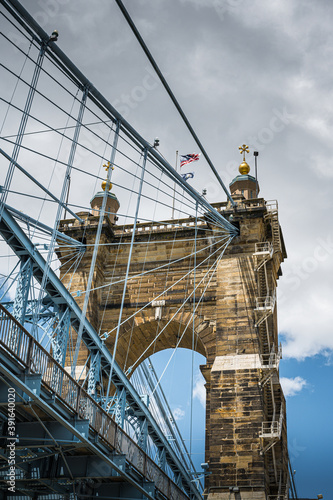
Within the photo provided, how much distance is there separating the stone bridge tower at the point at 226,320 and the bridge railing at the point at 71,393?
4628 millimetres

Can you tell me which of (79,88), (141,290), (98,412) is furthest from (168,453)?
(79,88)

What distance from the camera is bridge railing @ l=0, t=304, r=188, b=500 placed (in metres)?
17.2

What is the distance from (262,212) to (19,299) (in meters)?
18.9

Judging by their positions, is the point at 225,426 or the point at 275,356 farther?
the point at 275,356

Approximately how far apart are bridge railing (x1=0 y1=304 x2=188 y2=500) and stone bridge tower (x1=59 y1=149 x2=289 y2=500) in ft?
15.2

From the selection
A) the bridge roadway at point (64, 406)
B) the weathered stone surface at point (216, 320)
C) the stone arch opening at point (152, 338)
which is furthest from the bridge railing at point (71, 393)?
the stone arch opening at point (152, 338)

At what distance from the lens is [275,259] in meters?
36.7

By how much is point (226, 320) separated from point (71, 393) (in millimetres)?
14701

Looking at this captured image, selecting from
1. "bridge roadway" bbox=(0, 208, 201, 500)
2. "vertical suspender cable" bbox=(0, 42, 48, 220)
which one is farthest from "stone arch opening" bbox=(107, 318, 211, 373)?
"vertical suspender cable" bbox=(0, 42, 48, 220)

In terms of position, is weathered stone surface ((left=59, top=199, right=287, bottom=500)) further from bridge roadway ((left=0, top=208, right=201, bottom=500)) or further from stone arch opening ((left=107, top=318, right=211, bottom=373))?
bridge roadway ((left=0, top=208, right=201, bottom=500))

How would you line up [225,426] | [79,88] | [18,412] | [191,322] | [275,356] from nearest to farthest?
[18,412]
[79,88]
[225,426]
[275,356]
[191,322]

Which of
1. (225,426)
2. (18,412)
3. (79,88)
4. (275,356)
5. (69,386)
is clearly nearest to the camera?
(18,412)

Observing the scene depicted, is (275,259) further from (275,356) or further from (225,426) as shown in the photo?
(225,426)

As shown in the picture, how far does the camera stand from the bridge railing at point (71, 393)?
679 inches
